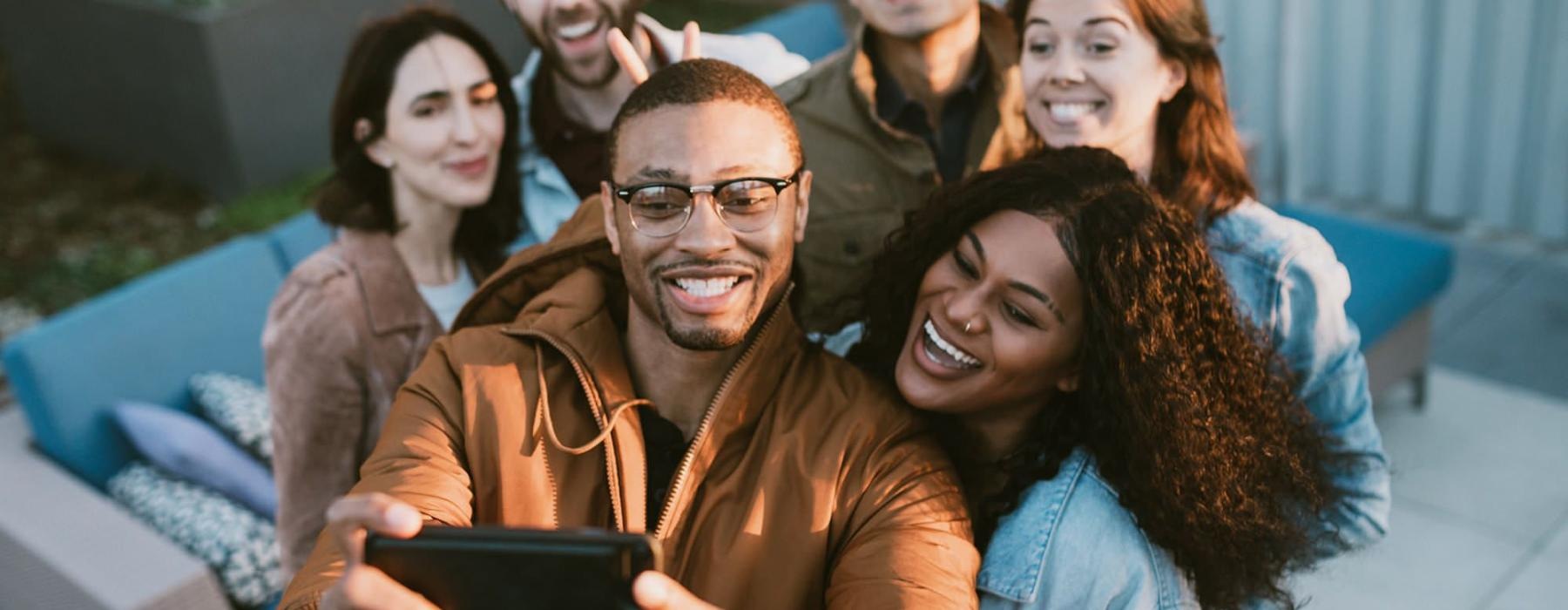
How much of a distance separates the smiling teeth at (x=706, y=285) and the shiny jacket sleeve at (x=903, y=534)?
300mm

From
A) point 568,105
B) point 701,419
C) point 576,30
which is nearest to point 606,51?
point 576,30

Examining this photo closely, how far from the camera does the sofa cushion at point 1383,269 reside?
4.34m

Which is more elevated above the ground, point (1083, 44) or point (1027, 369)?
point (1083, 44)

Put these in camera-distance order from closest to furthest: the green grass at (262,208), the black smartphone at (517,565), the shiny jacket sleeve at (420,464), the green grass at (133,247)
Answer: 1. the black smartphone at (517,565)
2. the shiny jacket sleeve at (420,464)
3. the green grass at (133,247)
4. the green grass at (262,208)

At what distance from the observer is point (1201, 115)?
8.50 feet

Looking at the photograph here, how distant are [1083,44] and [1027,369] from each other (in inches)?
27.9

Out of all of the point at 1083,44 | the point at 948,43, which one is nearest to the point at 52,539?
the point at 948,43

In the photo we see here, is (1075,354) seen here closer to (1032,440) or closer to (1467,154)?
(1032,440)

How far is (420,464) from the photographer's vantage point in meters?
1.96

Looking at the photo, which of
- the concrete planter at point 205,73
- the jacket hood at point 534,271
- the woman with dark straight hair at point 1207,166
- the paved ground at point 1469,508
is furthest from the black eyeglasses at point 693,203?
the concrete planter at point 205,73

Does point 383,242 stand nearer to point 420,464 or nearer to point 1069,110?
point 420,464

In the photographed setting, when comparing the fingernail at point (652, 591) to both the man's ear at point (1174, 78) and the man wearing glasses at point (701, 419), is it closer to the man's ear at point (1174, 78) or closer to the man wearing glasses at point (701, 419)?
the man wearing glasses at point (701, 419)

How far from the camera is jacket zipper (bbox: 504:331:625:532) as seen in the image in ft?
6.55

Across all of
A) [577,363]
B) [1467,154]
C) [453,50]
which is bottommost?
[1467,154]
